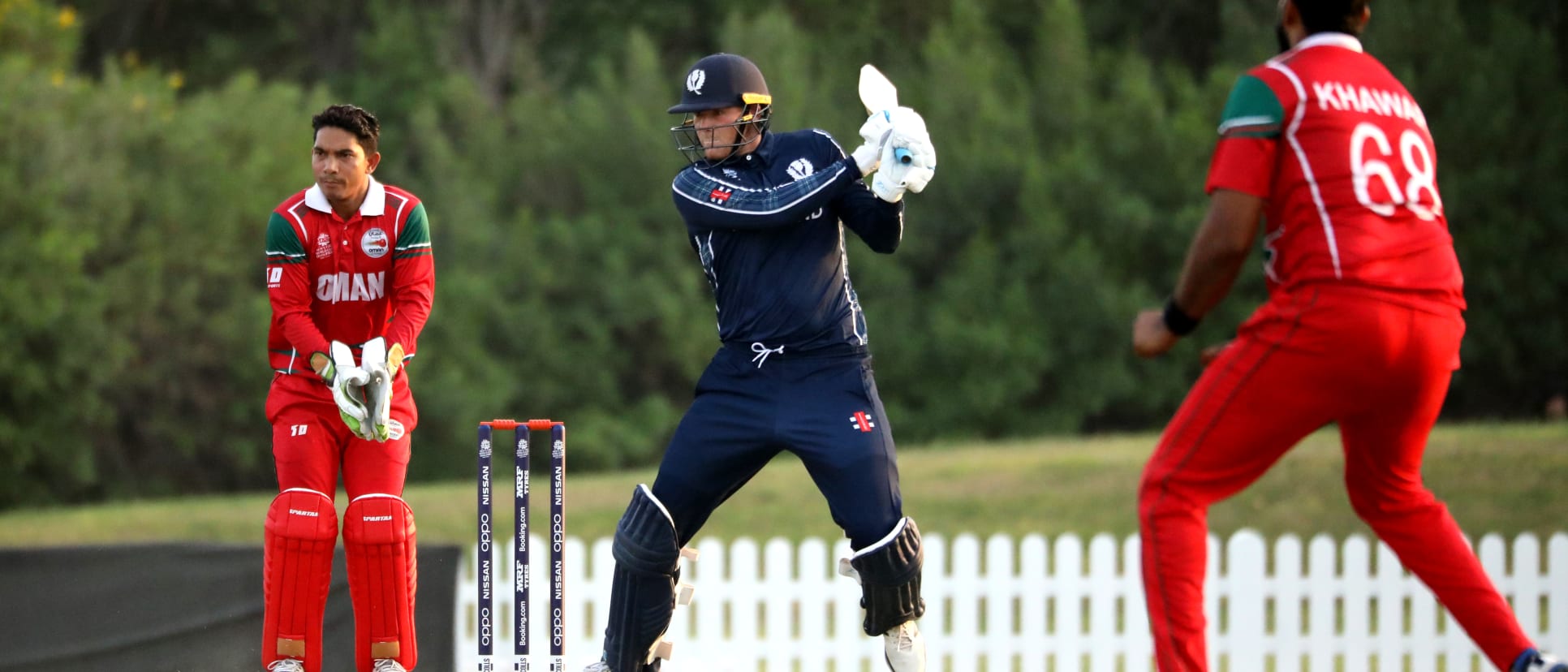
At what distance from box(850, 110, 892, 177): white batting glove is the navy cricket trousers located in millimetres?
595

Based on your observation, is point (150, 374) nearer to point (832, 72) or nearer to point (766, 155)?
point (832, 72)

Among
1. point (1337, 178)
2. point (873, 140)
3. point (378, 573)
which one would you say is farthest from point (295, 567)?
point (1337, 178)

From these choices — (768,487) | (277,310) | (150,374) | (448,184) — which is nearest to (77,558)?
(277,310)

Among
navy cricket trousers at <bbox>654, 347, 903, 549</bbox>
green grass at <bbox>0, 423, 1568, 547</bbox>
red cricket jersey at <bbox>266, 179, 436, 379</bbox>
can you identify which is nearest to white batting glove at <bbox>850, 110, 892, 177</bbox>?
navy cricket trousers at <bbox>654, 347, 903, 549</bbox>

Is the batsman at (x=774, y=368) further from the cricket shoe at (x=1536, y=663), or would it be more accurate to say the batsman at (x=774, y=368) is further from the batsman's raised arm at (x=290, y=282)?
the cricket shoe at (x=1536, y=663)

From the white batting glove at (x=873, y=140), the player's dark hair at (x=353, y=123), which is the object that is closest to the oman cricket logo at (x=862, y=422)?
the white batting glove at (x=873, y=140)

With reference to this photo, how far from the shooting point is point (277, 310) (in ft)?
16.5

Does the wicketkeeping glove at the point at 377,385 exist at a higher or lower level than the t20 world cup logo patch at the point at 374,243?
lower

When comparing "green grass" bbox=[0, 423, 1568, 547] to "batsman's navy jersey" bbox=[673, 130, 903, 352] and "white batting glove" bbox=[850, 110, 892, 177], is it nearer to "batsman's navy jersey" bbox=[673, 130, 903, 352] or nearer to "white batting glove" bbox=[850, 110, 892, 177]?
"batsman's navy jersey" bbox=[673, 130, 903, 352]

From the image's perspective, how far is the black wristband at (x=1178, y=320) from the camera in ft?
11.8

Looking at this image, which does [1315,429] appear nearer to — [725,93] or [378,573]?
[725,93]

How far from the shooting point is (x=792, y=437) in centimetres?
466

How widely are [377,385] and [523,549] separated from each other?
0.68 metres

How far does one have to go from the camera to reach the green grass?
1109cm
